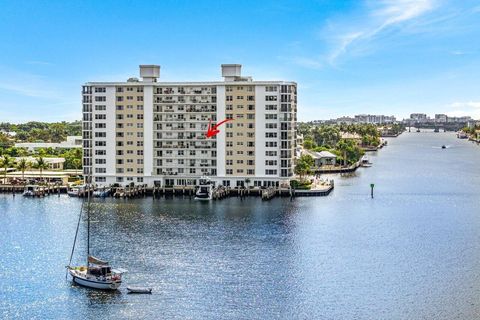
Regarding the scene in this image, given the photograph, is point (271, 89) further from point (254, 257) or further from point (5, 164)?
point (5, 164)

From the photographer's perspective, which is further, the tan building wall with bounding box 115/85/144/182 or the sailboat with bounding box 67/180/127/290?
the tan building wall with bounding box 115/85/144/182

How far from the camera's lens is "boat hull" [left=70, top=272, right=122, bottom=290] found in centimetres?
5812

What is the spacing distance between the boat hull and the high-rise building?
67005 mm

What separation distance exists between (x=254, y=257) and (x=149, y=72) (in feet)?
224

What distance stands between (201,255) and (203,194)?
47493 mm

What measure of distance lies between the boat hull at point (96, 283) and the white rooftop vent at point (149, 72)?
7247 cm

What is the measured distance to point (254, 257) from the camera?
2702 inches

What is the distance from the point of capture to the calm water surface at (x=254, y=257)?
53.2 m

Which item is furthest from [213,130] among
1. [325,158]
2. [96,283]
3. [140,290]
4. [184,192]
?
[140,290]

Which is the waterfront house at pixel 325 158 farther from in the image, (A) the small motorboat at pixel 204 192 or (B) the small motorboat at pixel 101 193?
(B) the small motorboat at pixel 101 193

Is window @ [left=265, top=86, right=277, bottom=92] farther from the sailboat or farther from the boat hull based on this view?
the boat hull

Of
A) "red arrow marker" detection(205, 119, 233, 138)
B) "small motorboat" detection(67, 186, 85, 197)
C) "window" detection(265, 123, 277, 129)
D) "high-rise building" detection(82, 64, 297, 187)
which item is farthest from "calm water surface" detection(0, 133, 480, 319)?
"red arrow marker" detection(205, 119, 233, 138)

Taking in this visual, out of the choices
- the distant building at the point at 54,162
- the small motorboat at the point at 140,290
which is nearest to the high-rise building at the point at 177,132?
the distant building at the point at 54,162

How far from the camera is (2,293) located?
56781 millimetres
